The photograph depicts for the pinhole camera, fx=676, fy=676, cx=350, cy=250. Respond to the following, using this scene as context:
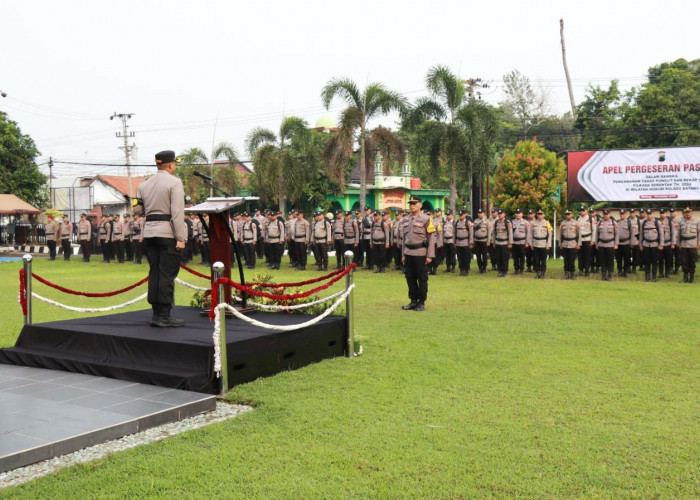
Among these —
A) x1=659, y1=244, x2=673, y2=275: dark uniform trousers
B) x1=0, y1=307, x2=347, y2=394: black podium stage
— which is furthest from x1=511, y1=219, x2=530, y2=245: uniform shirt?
x1=0, y1=307, x2=347, y2=394: black podium stage

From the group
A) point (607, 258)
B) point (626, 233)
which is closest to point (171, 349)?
point (607, 258)

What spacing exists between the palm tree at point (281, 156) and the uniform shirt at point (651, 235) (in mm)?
15789

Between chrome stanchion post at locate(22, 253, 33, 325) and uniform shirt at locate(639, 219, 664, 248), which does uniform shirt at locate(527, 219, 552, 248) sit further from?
chrome stanchion post at locate(22, 253, 33, 325)

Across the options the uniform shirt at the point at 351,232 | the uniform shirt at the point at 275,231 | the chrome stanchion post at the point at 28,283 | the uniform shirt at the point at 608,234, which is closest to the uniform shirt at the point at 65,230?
the uniform shirt at the point at 275,231

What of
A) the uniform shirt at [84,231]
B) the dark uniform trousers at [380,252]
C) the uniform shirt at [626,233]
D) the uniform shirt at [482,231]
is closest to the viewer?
the uniform shirt at [626,233]

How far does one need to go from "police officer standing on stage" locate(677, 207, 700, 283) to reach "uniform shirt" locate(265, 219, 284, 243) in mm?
10116

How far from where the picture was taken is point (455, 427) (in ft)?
15.1

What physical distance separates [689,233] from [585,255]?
7.67 ft

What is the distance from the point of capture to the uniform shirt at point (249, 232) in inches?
787

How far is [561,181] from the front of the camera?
32125 mm

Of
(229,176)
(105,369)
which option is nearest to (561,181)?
(229,176)

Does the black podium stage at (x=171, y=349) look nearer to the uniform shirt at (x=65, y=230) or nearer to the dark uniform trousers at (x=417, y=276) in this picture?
the dark uniform trousers at (x=417, y=276)

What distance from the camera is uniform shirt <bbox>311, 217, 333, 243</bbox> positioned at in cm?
1836

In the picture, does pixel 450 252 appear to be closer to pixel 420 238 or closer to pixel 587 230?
pixel 587 230
